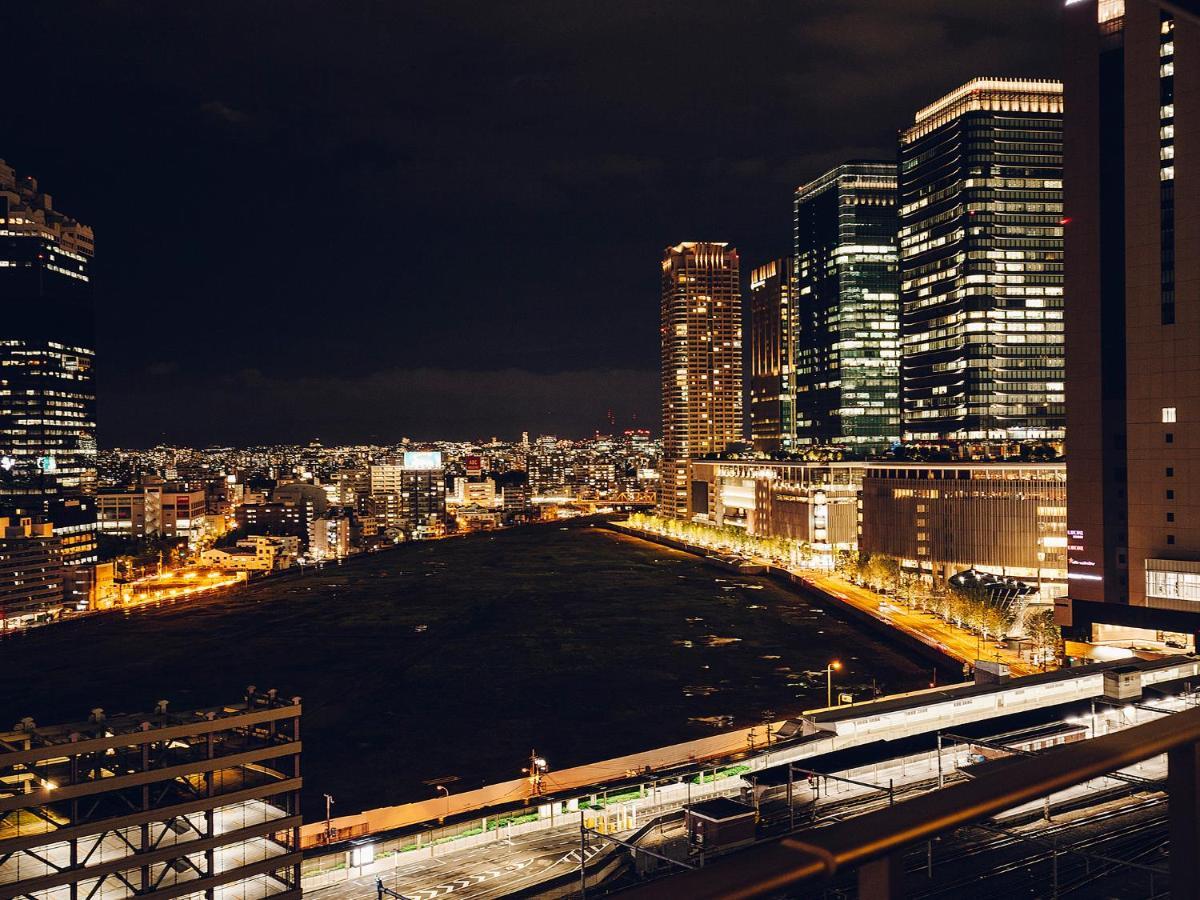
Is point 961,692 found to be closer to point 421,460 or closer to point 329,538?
point 329,538

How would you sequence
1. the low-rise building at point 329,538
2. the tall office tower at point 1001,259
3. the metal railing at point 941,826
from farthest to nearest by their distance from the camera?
1. the low-rise building at point 329,538
2. the tall office tower at point 1001,259
3. the metal railing at point 941,826

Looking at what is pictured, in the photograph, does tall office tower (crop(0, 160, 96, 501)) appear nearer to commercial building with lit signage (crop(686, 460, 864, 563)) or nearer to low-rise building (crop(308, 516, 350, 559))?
low-rise building (crop(308, 516, 350, 559))

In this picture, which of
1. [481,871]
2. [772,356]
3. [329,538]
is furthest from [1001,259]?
[481,871]

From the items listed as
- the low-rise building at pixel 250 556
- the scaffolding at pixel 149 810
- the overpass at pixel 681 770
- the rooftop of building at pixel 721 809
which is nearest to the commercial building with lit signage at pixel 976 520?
the overpass at pixel 681 770

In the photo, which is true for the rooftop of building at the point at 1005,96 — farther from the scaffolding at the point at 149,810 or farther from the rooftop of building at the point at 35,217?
the rooftop of building at the point at 35,217

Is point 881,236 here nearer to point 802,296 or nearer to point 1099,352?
point 802,296
